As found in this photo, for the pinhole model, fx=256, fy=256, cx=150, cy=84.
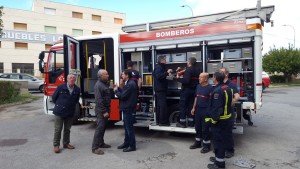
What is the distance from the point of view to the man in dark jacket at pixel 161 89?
6.02 metres

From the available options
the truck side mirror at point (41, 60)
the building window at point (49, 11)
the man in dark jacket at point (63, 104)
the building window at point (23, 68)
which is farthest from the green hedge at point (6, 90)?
the building window at point (49, 11)

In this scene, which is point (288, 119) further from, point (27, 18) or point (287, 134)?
point (27, 18)

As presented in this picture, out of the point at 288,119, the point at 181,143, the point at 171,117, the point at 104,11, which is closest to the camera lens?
the point at 181,143

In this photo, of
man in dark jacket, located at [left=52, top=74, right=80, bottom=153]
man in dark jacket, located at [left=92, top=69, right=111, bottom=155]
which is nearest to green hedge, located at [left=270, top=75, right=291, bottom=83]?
man in dark jacket, located at [left=92, top=69, right=111, bottom=155]

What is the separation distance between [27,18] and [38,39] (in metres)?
3.12

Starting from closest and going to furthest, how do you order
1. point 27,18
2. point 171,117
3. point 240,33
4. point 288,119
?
point 240,33, point 171,117, point 288,119, point 27,18

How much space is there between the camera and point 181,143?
6.00 m

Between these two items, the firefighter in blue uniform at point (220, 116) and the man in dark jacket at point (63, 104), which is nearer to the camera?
the firefighter in blue uniform at point (220, 116)

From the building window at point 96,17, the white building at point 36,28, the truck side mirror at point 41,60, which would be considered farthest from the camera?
the building window at point 96,17

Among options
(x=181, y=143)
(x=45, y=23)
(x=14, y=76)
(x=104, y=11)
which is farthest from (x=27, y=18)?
(x=181, y=143)

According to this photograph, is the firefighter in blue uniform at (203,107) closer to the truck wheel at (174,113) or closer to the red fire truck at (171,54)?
the red fire truck at (171,54)

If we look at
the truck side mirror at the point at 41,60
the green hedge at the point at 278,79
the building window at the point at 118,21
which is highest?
the building window at the point at 118,21

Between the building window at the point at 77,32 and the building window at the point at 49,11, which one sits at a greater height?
the building window at the point at 49,11

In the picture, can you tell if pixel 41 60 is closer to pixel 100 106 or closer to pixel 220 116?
pixel 100 106
